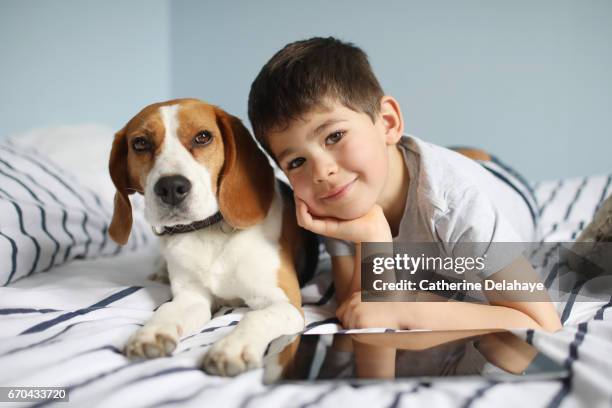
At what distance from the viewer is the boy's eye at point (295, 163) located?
104 centimetres

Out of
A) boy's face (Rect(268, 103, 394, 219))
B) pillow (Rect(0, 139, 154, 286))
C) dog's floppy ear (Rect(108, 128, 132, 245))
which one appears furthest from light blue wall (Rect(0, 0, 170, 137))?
boy's face (Rect(268, 103, 394, 219))

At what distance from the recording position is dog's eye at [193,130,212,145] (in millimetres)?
1019

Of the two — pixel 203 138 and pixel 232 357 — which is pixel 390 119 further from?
pixel 232 357

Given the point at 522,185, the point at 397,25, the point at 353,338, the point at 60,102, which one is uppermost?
the point at 397,25

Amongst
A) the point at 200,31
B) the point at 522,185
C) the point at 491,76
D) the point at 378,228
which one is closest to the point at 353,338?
the point at 378,228

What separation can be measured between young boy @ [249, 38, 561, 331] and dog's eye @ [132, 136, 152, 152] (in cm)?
26

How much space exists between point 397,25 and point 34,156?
2005 millimetres

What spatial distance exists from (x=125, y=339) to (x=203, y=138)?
46 cm

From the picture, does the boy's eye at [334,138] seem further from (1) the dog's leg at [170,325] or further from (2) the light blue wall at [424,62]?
(2) the light blue wall at [424,62]

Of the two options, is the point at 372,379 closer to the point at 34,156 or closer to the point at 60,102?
the point at 34,156

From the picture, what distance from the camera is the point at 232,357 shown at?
688 millimetres

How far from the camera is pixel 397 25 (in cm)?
263

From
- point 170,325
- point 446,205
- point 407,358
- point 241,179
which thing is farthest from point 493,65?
point 170,325

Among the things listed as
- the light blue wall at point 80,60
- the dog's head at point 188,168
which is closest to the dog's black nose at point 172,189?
the dog's head at point 188,168
